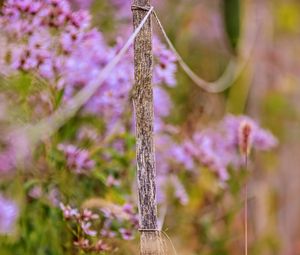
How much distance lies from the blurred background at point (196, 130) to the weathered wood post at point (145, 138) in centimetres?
23

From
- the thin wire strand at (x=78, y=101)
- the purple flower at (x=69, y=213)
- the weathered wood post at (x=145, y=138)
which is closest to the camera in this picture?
the thin wire strand at (x=78, y=101)

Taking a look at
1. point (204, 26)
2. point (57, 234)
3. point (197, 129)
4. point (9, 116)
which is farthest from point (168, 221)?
point (204, 26)

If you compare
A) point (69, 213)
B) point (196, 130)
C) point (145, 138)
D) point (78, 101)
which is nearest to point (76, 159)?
point (69, 213)

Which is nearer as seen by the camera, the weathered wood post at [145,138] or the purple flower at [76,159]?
the weathered wood post at [145,138]

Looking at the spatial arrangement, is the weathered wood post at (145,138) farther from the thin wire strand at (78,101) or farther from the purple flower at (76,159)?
the purple flower at (76,159)

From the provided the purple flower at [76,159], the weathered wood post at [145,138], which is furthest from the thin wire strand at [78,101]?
the purple flower at [76,159]

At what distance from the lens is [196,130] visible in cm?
254

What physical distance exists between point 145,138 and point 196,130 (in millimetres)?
1172

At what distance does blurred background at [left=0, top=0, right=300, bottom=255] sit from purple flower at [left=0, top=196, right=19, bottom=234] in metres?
0.05

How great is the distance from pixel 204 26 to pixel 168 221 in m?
1.97

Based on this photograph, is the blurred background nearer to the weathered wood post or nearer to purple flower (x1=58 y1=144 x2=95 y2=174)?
purple flower (x1=58 y1=144 x2=95 y2=174)

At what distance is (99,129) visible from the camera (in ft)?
6.40

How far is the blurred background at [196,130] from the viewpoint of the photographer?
1740mm

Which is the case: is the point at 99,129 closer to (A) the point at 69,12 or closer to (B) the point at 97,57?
(B) the point at 97,57
